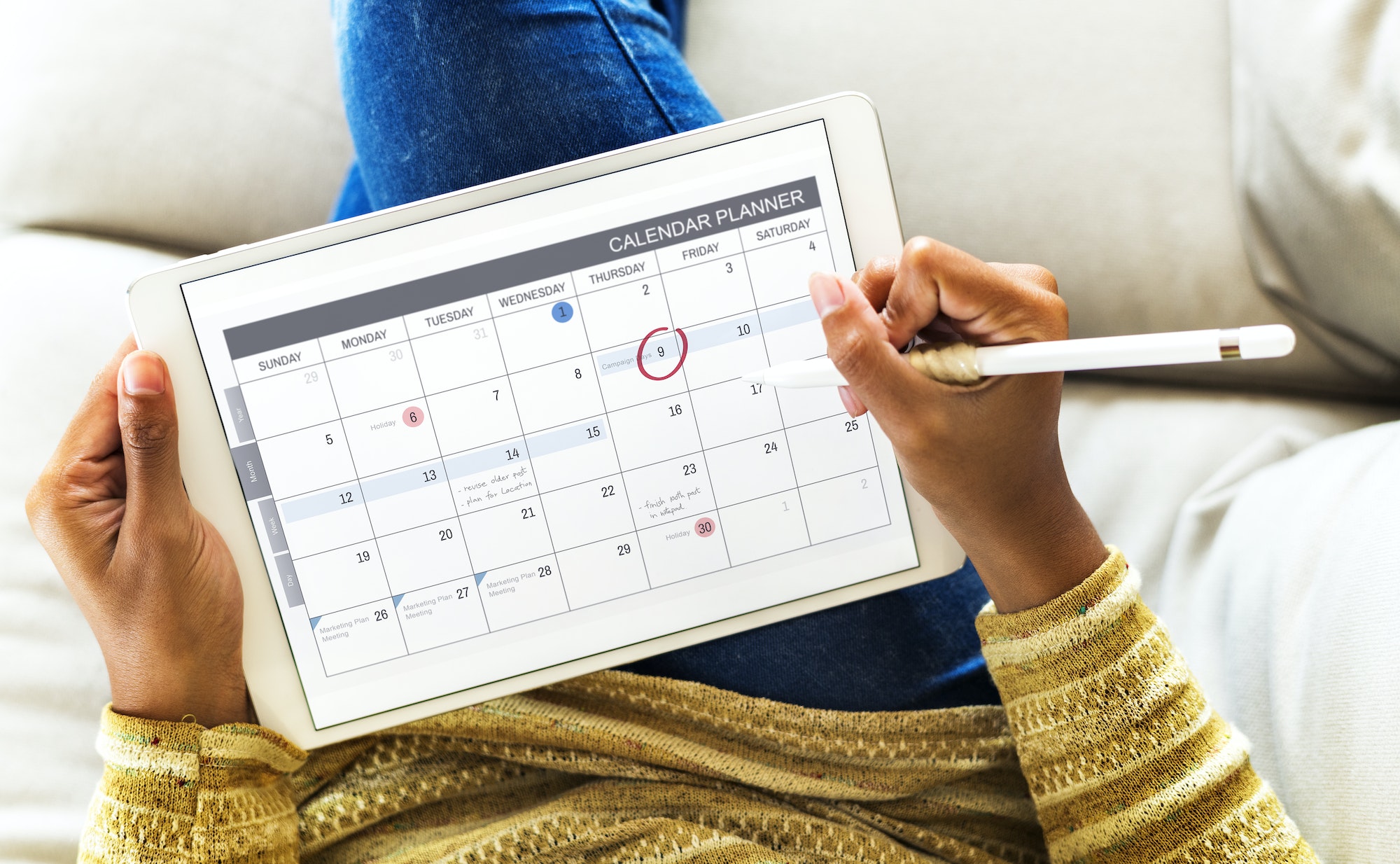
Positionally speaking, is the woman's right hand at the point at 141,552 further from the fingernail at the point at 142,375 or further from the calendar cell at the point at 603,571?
the calendar cell at the point at 603,571

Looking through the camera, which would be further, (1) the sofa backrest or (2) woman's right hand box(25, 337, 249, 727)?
(1) the sofa backrest

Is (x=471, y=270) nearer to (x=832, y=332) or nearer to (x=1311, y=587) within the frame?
(x=832, y=332)

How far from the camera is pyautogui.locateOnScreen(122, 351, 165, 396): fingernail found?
56cm

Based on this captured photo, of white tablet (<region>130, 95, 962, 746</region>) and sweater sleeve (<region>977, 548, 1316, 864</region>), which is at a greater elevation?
white tablet (<region>130, 95, 962, 746</region>)

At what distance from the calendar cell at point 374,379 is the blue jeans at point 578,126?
15cm

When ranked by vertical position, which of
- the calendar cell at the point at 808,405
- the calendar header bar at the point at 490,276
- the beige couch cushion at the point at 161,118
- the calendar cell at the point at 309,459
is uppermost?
the beige couch cushion at the point at 161,118

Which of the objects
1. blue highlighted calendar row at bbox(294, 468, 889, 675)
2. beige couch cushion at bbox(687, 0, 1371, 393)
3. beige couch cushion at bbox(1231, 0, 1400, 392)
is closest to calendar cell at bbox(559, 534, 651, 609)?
blue highlighted calendar row at bbox(294, 468, 889, 675)

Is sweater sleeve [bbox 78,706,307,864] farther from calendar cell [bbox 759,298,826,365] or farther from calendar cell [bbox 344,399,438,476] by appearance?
→ calendar cell [bbox 759,298,826,365]

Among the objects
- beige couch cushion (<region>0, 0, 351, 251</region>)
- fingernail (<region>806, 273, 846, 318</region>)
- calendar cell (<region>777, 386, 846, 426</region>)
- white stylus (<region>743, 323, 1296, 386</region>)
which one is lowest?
calendar cell (<region>777, 386, 846, 426</region>)

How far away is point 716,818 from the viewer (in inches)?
25.6

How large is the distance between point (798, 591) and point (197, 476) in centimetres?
43

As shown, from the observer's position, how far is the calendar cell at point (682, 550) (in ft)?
2.01

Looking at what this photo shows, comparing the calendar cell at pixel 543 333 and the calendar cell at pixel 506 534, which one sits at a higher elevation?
the calendar cell at pixel 543 333

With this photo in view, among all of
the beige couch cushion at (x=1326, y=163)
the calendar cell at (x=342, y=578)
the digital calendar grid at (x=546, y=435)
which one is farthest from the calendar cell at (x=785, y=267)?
the beige couch cushion at (x=1326, y=163)
